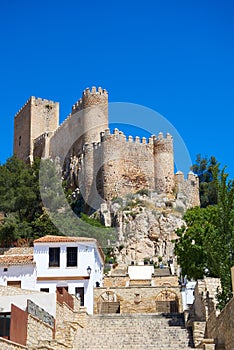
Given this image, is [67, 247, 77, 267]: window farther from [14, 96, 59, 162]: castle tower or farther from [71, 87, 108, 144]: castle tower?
[14, 96, 59, 162]: castle tower

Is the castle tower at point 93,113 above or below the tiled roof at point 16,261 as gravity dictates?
above

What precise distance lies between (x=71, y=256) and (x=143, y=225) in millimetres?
15043

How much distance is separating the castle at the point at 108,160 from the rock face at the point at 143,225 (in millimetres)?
2076

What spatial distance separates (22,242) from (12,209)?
13.3ft

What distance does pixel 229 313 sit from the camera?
42.2 feet

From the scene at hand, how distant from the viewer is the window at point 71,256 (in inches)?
979

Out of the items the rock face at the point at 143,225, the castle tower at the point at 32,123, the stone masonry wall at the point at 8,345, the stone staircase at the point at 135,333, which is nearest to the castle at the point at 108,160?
the rock face at the point at 143,225

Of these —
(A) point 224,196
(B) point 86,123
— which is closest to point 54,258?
(A) point 224,196

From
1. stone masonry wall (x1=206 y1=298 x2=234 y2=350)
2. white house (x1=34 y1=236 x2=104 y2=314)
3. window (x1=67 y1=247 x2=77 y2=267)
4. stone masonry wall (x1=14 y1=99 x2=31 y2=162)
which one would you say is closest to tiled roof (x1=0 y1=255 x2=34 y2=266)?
white house (x1=34 y1=236 x2=104 y2=314)

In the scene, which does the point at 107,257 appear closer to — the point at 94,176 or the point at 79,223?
the point at 79,223

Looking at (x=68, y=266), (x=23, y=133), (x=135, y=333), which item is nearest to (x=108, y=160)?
(x=68, y=266)

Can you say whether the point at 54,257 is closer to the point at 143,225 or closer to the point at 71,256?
the point at 71,256

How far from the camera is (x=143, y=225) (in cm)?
3953

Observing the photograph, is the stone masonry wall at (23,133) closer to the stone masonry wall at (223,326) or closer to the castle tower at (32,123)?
the castle tower at (32,123)
